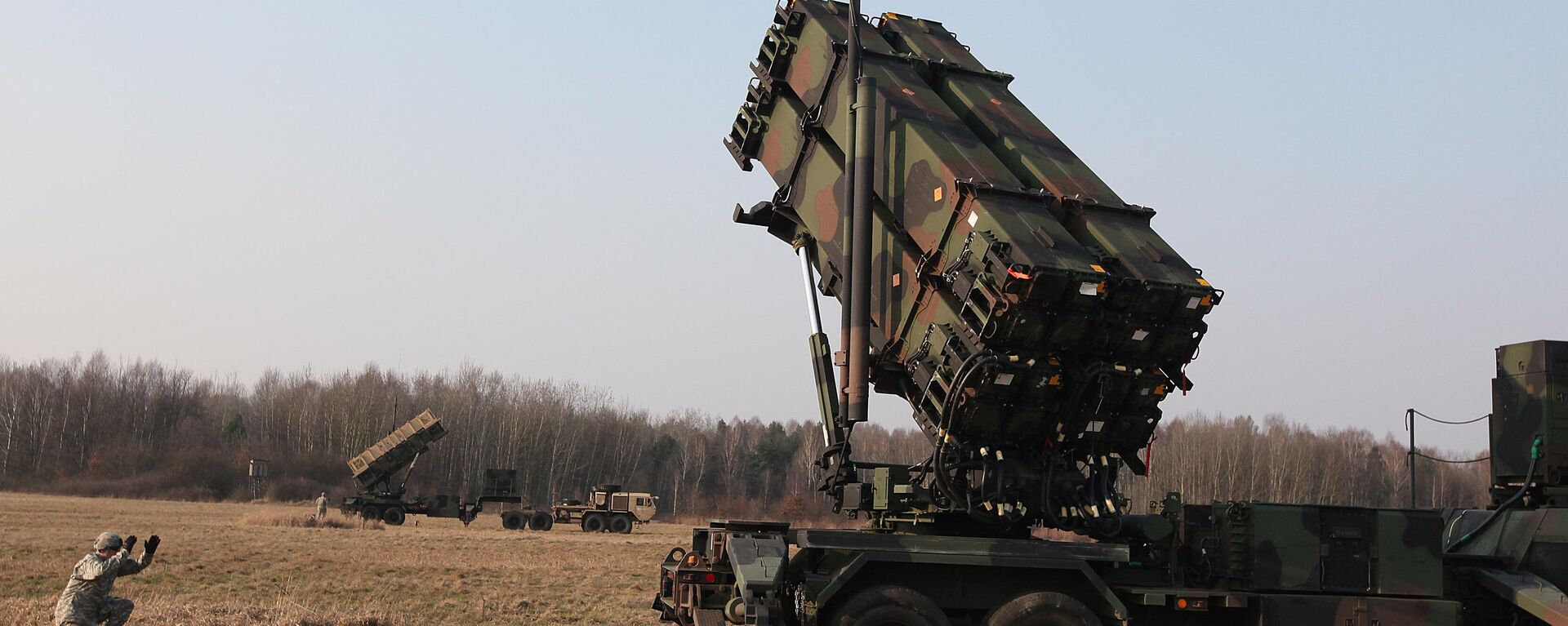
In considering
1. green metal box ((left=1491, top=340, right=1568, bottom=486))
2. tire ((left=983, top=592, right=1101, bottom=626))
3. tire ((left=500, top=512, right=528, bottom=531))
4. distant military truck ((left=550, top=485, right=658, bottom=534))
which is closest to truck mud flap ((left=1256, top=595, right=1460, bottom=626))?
tire ((left=983, top=592, right=1101, bottom=626))

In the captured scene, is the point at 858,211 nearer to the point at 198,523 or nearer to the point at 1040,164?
the point at 1040,164

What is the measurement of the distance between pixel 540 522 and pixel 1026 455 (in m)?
33.4

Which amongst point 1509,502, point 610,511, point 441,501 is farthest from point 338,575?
point 441,501

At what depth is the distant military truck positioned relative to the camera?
42.2 metres

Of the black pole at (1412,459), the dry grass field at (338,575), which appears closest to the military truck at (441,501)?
the dry grass field at (338,575)

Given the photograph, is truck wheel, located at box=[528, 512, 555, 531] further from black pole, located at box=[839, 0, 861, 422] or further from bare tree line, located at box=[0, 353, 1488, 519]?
black pole, located at box=[839, 0, 861, 422]

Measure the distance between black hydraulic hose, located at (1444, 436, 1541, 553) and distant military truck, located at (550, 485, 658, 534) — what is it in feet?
106

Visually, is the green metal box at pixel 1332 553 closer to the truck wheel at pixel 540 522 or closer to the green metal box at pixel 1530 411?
the green metal box at pixel 1530 411

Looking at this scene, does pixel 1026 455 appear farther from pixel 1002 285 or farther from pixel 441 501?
pixel 441 501

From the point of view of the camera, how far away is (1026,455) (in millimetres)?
10555

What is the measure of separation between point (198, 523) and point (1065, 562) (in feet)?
96.6

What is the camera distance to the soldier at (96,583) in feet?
32.1

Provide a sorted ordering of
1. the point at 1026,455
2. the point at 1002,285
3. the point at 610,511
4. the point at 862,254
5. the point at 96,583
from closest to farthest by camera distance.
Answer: the point at 1002,285 → the point at 96,583 → the point at 1026,455 → the point at 862,254 → the point at 610,511

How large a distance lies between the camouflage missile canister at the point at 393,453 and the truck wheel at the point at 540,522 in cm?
446
